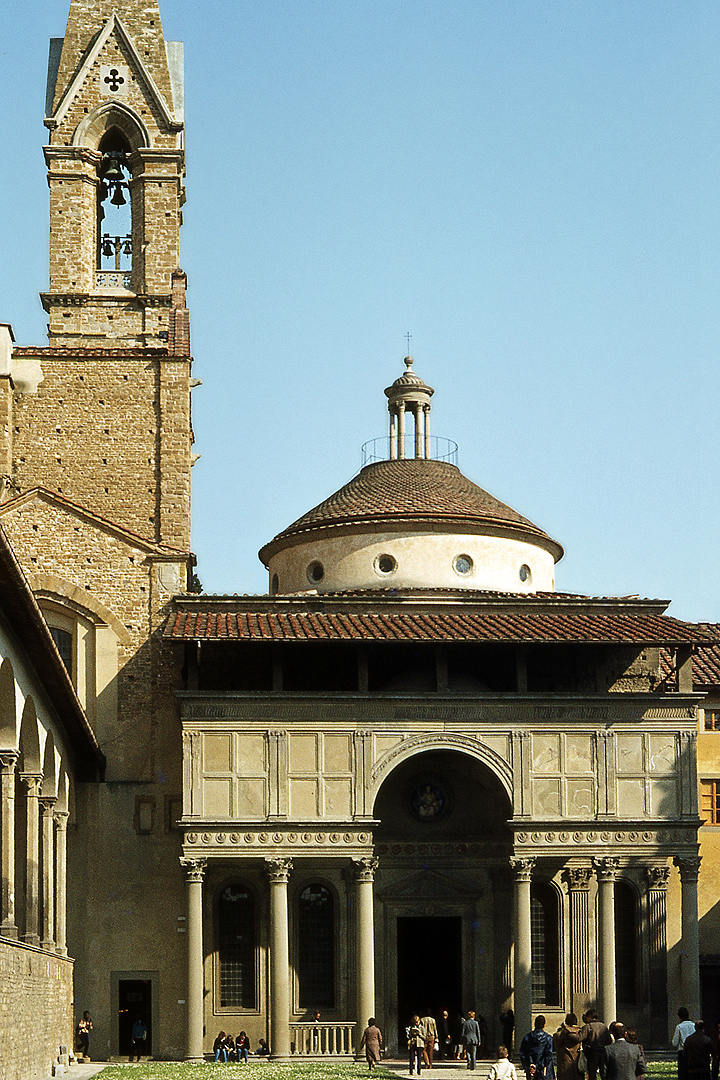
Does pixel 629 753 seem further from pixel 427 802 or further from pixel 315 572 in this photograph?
pixel 315 572

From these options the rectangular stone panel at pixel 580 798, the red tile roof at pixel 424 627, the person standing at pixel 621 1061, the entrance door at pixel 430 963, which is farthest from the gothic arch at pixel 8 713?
the entrance door at pixel 430 963

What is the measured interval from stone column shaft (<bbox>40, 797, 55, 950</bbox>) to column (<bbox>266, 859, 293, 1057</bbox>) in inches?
222

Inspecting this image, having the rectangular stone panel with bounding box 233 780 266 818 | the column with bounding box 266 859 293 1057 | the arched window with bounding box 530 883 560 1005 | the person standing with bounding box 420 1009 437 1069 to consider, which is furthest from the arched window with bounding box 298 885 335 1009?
the arched window with bounding box 530 883 560 1005

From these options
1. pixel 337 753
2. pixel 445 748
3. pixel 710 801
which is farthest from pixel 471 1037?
pixel 710 801

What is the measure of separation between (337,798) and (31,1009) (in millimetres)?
11348

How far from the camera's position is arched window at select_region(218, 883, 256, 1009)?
122 ft

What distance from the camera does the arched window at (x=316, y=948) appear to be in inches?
1478

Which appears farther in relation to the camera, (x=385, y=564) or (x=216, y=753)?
(x=385, y=564)

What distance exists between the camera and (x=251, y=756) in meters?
36.2

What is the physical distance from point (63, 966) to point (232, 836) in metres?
4.69

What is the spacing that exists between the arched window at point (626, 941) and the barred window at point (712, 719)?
5414mm

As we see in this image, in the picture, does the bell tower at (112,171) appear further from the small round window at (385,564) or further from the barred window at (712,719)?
the barred window at (712,719)

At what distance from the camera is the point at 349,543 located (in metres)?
45.2

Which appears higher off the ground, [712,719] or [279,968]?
[712,719]
